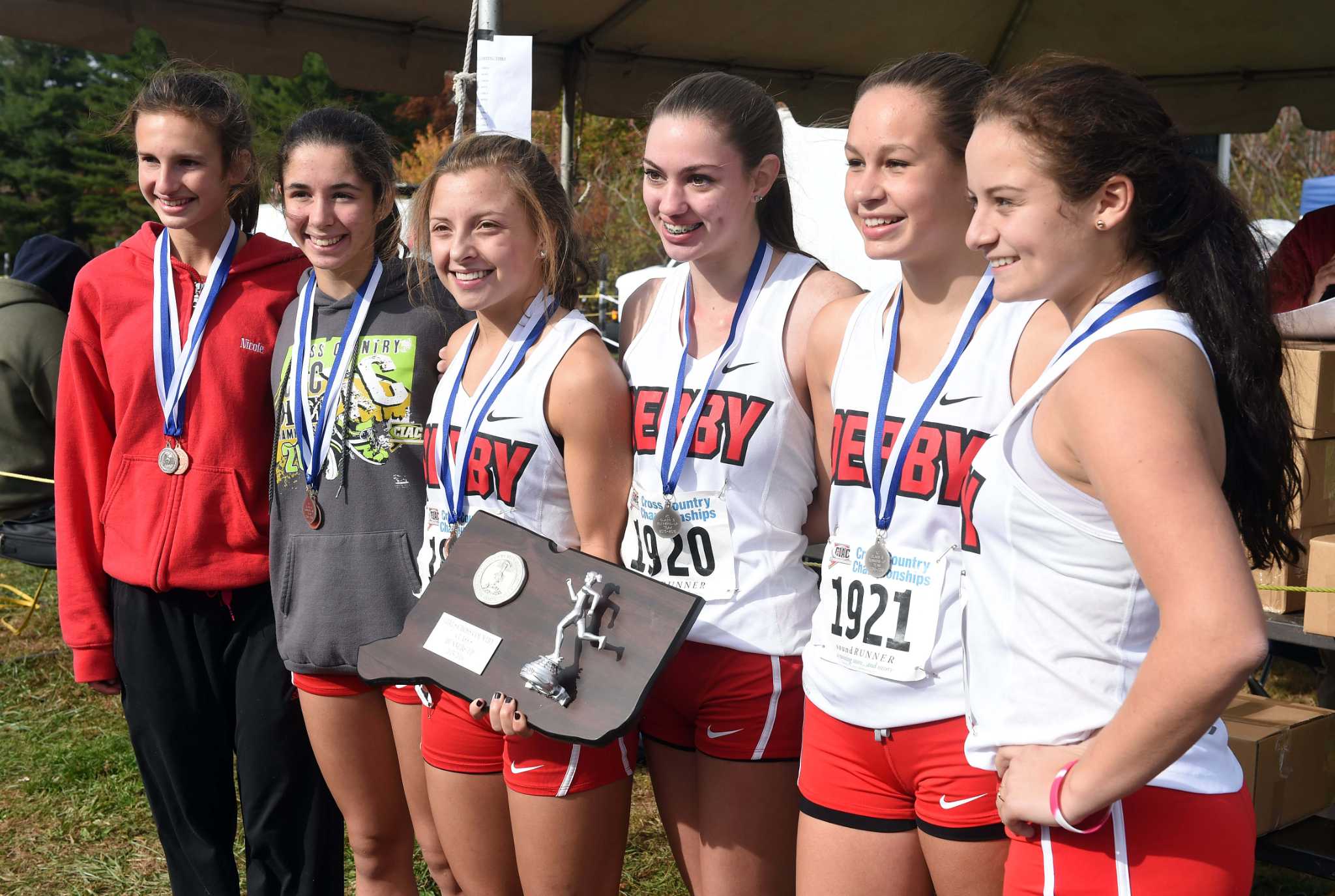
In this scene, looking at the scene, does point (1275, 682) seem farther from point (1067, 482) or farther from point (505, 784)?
point (1067, 482)

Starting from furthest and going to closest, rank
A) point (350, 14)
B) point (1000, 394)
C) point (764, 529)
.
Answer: point (350, 14)
point (764, 529)
point (1000, 394)

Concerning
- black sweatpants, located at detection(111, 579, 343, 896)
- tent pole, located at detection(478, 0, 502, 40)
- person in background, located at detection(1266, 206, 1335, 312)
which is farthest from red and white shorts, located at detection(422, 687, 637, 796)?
person in background, located at detection(1266, 206, 1335, 312)

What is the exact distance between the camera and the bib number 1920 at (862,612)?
1877 millimetres

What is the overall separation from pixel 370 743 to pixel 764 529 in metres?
1.06

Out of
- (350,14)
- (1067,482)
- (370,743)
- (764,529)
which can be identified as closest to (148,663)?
(370,743)

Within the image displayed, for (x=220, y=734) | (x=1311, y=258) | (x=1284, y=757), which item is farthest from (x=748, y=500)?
(x=1311, y=258)

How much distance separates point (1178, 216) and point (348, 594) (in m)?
1.78

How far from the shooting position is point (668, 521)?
2184 millimetres

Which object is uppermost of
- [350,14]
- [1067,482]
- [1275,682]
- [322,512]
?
[350,14]

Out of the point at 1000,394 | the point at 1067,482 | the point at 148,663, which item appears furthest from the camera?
the point at 148,663

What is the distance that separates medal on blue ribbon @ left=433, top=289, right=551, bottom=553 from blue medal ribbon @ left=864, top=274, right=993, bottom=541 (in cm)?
77

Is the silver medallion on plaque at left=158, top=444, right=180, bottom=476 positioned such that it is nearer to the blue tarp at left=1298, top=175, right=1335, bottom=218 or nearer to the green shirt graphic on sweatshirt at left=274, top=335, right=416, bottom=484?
the green shirt graphic on sweatshirt at left=274, top=335, right=416, bottom=484

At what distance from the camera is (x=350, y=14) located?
4750mm

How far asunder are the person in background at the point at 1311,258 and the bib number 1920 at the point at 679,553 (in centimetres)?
238
